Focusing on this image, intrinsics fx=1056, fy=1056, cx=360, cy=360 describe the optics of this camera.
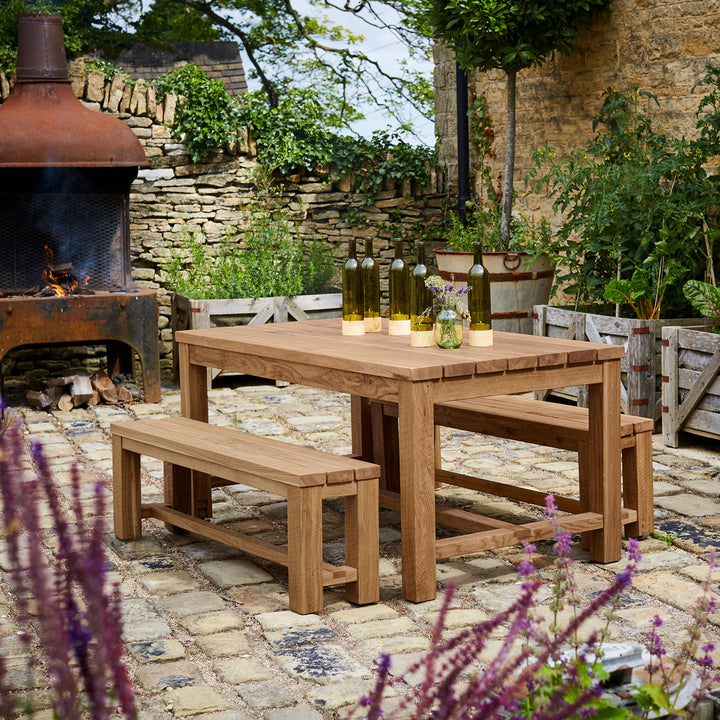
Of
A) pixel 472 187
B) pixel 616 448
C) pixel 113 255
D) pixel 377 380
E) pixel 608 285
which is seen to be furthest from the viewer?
pixel 472 187

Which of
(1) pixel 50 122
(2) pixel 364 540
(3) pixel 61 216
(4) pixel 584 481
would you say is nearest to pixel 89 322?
(3) pixel 61 216

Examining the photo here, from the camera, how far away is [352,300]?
14.3 ft

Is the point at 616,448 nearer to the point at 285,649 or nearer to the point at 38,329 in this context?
the point at 285,649

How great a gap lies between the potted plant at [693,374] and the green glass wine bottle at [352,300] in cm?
216

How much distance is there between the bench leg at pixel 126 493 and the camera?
14.1 ft

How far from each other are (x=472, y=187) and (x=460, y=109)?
2.30 feet

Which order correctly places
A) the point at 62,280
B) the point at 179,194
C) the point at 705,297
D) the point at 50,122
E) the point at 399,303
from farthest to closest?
the point at 179,194, the point at 62,280, the point at 50,122, the point at 705,297, the point at 399,303

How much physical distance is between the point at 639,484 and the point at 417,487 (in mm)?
1141

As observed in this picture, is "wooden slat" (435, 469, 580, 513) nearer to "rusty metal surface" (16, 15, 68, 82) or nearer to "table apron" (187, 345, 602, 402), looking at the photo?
"table apron" (187, 345, 602, 402)

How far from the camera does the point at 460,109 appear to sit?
30.3 feet

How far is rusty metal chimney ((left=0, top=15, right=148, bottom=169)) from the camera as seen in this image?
7.09m

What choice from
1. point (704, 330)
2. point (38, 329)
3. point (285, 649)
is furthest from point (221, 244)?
point (285, 649)

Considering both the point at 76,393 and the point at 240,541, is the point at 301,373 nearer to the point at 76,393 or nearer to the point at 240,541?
the point at 240,541

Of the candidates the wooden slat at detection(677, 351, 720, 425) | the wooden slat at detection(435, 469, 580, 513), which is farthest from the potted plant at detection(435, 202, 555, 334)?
the wooden slat at detection(435, 469, 580, 513)
